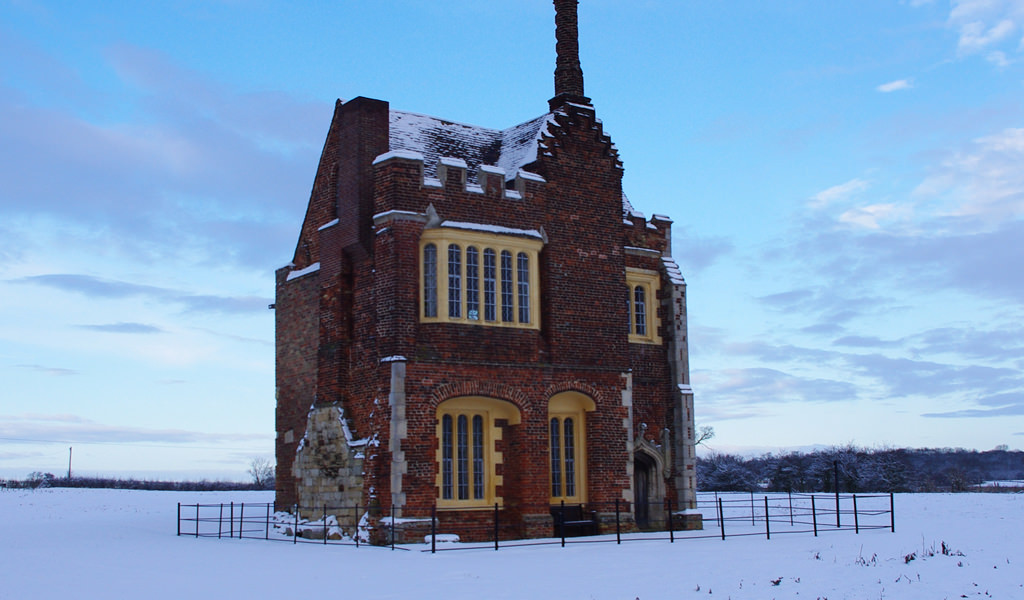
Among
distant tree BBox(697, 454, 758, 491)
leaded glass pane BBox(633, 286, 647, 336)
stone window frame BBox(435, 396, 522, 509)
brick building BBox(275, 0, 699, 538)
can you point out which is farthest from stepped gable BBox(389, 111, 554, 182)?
distant tree BBox(697, 454, 758, 491)

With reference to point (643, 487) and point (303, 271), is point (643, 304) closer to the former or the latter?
point (643, 487)

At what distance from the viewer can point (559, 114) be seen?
84.3ft

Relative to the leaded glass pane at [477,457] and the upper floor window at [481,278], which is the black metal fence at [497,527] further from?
the upper floor window at [481,278]

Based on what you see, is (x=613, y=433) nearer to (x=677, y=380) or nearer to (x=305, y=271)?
(x=677, y=380)

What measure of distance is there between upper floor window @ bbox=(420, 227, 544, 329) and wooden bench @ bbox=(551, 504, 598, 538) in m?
4.40

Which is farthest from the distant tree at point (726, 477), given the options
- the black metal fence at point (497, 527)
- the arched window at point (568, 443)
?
the arched window at point (568, 443)

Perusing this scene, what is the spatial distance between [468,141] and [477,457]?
869cm

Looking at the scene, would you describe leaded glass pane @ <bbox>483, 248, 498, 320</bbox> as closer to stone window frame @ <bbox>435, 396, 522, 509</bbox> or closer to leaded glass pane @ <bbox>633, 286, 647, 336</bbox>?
stone window frame @ <bbox>435, 396, 522, 509</bbox>

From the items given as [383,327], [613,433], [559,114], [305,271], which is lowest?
[613,433]

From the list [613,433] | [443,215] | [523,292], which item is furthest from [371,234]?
[613,433]

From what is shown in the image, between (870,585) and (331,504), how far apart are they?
12945 millimetres

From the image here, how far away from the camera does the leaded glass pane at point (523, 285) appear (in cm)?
2402

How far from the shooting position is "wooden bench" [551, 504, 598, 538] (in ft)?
77.9

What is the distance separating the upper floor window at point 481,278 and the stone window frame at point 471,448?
1.87 metres
